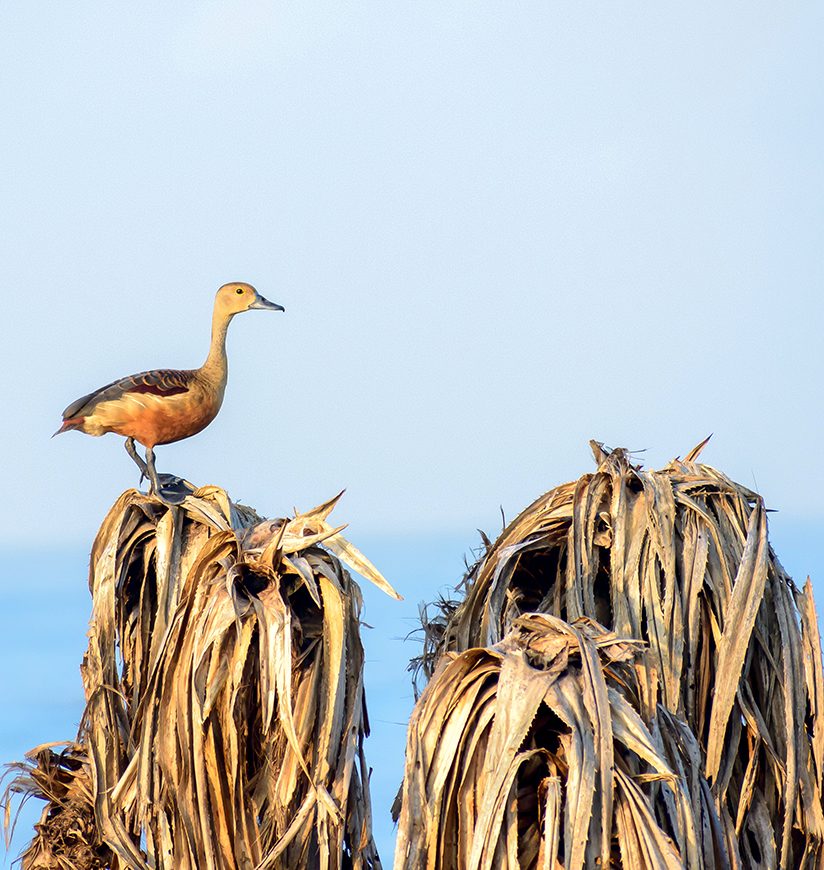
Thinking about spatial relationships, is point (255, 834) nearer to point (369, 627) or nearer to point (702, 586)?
point (369, 627)

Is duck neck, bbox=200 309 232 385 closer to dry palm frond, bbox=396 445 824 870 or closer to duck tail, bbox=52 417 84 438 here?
duck tail, bbox=52 417 84 438

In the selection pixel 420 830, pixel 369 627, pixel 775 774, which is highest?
pixel 369 627

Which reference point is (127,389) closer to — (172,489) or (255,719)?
(172,489)

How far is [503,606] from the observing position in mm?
5184

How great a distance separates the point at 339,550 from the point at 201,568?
586mm

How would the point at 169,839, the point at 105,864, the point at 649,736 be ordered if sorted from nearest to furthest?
the point at 649,736, the point at 169,839, the point at 105,864

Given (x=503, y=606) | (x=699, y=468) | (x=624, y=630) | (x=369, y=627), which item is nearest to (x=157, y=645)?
(x=369, y=627)

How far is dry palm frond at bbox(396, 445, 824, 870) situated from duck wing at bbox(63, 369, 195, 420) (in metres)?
3.58

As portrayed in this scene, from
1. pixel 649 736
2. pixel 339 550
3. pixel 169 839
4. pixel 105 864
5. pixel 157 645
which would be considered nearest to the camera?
pixel 649 736

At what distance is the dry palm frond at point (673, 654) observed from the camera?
379 centimetres

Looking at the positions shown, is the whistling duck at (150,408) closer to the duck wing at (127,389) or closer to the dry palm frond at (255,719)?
the duck wing at (127,389)

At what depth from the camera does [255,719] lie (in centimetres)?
496

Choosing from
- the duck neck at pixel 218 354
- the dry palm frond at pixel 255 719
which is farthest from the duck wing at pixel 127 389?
the dry palm frond at pixel 255 719

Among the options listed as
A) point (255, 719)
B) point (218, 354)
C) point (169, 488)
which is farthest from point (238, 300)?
point (255, 719)
